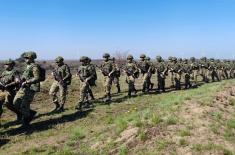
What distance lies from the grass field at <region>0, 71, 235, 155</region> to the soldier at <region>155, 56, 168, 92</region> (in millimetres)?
9154

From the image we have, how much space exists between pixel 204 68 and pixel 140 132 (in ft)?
82.1

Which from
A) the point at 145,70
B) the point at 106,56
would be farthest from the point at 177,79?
the point at 106,56

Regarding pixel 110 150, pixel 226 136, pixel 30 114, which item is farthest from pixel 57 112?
pixel 226 136

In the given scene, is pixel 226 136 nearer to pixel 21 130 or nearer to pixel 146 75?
pixel 21 130

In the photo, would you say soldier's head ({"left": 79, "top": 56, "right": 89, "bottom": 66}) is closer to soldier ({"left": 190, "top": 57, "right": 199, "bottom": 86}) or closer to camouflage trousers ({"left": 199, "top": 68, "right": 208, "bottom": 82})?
soldier ({"left": 190, "top": 57, "right": 199, "bottom": 86})

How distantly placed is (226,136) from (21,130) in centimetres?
691

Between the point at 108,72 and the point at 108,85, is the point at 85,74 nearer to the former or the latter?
the point at 108,85

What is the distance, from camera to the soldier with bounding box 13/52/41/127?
1392cm

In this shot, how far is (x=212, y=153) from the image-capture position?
959cm

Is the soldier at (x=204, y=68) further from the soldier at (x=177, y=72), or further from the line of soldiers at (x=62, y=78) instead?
the soldier at (x=177, y=72)

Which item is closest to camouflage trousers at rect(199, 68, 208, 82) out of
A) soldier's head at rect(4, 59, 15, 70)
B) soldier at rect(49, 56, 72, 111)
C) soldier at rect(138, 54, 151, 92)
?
soldier at rect(138, 54, 151, 92)

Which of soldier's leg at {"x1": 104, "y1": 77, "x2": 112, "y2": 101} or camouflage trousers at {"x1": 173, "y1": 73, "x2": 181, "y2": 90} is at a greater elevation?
soldier's leg at {"x1": 104, "y1": 77, "x2": 112, "y2": 101}

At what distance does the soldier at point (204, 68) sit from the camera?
113 ft

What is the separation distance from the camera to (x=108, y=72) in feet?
67.2
